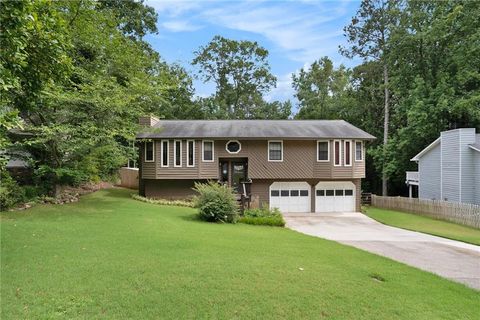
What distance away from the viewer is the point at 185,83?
3684cm

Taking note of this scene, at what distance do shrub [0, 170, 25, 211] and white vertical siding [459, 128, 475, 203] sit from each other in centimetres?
2368

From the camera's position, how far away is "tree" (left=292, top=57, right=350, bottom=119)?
40969mm

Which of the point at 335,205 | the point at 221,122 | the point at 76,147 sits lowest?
the point at 335,205

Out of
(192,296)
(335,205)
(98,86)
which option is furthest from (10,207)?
(335,205)

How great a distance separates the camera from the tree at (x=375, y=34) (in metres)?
32.7

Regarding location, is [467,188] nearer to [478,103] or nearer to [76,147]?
[478,103]

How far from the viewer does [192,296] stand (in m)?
5.54

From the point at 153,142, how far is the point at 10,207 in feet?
32.4

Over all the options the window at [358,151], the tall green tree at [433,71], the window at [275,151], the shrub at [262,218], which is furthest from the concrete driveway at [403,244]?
the tall green tree at [433,71]

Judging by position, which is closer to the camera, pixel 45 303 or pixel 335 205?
pixel 45 303

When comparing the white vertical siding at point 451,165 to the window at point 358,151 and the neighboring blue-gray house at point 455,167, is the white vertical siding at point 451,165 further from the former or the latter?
the window at point 358,151

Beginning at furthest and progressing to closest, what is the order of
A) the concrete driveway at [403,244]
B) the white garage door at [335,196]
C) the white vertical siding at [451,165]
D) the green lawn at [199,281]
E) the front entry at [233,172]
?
the white garage door at [335,196], the front entry at [233,172], the white vertical siding at [451,165], the concrete driveway at [403,244], the green lawn at [199,281]

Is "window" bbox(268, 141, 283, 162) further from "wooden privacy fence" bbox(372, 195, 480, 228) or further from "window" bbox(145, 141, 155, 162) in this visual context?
"wooden privacy fence" bbox(372, 195, 480, 228)

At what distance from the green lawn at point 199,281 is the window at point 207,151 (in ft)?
41.1
